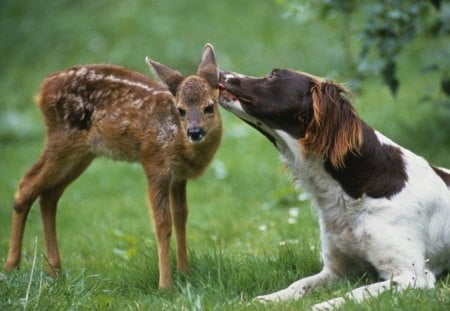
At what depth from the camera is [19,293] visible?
16.6 ft

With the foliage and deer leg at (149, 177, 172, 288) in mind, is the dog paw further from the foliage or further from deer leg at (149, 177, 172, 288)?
the foliage

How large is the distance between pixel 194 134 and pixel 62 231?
13.0 ft

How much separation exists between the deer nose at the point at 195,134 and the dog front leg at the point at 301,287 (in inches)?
42.4

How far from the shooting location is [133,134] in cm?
591

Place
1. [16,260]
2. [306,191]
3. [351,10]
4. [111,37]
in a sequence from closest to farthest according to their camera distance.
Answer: [306,191], [16,260], [351,10], [111,37]

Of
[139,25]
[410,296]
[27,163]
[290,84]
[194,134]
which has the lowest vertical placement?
[27,163]

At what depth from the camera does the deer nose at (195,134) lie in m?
5.31

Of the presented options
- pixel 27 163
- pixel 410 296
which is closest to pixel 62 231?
pixel 27 163

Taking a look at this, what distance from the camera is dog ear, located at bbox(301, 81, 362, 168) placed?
5.20 metres

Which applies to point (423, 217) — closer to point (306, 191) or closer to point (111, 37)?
point (306, 191)

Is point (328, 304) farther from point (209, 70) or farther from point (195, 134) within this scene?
point (209, 70)

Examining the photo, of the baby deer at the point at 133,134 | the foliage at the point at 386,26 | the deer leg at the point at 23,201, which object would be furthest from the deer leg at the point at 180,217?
the foliage at the point at 386,26

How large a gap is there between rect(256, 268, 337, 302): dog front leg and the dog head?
0.76 metres

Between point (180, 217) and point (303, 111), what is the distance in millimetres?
1275
